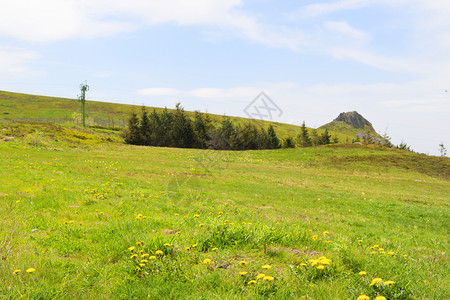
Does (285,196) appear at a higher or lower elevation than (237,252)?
lower

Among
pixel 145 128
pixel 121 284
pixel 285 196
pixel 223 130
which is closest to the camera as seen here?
pixel 121 284

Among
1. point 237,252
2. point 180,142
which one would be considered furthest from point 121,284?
point 180,142

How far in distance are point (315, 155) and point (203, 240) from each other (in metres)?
49.1

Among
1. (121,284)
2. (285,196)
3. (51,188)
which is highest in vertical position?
(121,284)

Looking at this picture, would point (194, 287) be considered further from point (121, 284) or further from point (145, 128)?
point (145, 128)

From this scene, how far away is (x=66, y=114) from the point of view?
176 meters

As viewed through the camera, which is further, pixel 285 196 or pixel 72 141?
pixel 72 141

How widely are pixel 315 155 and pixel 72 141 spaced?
153 ft

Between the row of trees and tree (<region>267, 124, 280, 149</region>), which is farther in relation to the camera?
tree (<region>267, 124, 280, 149</region>)

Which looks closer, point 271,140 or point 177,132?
point 177,132

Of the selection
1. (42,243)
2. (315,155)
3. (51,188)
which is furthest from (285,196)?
(315,155)

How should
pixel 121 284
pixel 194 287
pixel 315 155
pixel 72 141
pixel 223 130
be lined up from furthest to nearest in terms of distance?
pixel 223 130, pixel 315 155, pixel 72 141, pixel 121 284, pixel 194 287

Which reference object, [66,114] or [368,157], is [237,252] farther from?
[66,114]

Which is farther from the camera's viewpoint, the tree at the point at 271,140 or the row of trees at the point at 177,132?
the tree at the point at 271,140
